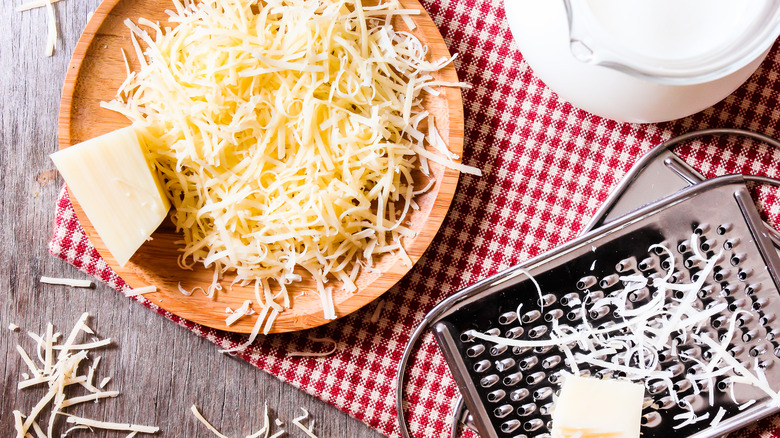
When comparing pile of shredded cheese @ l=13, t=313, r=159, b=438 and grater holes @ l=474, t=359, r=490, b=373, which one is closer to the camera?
grater holes @ l=474, t=359, r=490, b=373

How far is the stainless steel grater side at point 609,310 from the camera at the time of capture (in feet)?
3.27

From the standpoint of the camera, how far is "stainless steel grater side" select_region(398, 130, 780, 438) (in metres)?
1.00

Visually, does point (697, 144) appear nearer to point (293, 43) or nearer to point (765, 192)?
point (765, 192)

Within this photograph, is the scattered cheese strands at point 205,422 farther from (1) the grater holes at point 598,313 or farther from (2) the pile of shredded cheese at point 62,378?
(1) the grater holes at point 598,313

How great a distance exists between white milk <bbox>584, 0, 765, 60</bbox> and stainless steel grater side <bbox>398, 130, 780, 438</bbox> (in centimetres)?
30

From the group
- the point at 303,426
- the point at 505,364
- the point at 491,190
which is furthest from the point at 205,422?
the point at 491,190

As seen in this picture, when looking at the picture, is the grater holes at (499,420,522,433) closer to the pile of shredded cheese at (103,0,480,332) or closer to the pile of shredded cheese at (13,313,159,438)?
the pile of shredded cheese at (103,0,480,332)

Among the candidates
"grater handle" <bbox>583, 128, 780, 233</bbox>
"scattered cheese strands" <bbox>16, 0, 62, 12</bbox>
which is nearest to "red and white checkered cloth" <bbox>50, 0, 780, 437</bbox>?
"grater handle" <bbox>583, 128, 780, 233</bbox>

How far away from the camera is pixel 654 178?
109cm

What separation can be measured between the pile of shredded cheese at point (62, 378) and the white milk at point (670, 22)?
1055 millimetres

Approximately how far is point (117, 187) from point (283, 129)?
0.28m

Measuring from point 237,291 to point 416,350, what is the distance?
347 millimetres

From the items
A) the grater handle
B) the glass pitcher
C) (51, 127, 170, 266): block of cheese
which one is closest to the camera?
the glass pitcher

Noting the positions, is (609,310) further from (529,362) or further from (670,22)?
(670,22)
